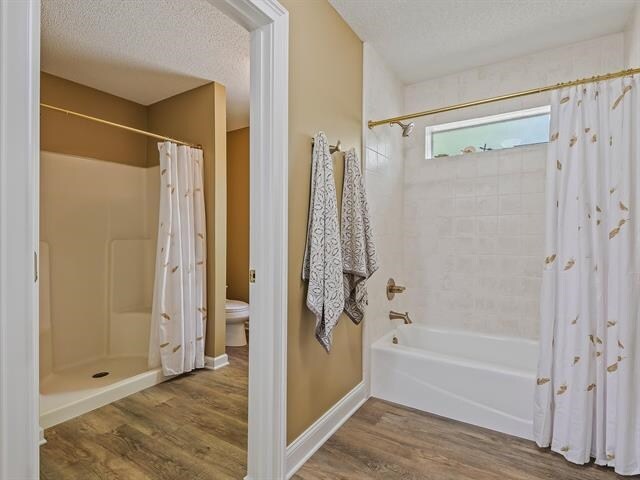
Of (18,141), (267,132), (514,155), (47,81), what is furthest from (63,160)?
(514,155)

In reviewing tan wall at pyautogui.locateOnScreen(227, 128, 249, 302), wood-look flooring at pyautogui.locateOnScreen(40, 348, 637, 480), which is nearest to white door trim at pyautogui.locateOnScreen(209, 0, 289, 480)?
wood-look flooring at pyautogui.locateOnScreen(40, 348, 637, 480)

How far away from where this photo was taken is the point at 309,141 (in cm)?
176

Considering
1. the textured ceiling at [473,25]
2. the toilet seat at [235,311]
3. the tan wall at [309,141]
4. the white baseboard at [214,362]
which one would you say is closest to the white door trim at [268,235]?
the tan wall at [309,141]

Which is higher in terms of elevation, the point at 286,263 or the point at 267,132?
the point at 267,132

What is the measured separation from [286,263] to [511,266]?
184 centimetres

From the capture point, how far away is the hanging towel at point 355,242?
6.31 ft

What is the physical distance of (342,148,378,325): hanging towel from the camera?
1.92 m

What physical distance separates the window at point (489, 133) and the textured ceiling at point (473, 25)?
0.42 metres

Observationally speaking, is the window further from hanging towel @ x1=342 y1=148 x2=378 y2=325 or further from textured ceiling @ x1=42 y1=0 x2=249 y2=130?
textured ceiling @ x1=42 y1=0 x2=249 y2=130

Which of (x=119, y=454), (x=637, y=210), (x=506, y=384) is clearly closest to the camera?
(x=637, y=210)

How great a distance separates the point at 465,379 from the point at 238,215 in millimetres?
3045

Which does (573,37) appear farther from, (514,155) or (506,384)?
(506,384)

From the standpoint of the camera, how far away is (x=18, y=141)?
749 mm

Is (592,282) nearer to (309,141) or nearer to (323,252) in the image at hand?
(323,252)
